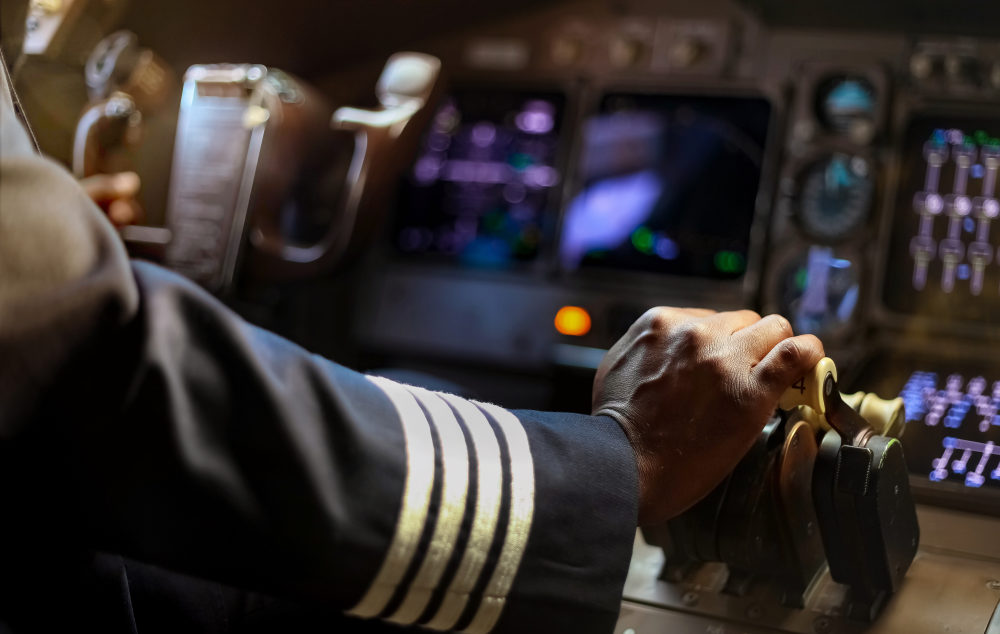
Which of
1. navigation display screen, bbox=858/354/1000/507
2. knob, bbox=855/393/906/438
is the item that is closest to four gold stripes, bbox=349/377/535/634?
knob, bbox=855/393/906/438

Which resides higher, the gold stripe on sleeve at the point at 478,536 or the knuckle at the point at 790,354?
the knuckle at the point at 790,354

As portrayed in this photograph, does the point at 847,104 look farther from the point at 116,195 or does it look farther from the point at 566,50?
the point at 116,195

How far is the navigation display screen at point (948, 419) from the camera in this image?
3.22 feet

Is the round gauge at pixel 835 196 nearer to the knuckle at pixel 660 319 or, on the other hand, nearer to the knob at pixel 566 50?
the knob at pixel 566 50

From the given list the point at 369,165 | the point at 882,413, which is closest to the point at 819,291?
the point at 369,165

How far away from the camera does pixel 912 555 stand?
0.84 metres

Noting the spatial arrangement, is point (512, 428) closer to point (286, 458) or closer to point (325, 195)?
point (286, 458)

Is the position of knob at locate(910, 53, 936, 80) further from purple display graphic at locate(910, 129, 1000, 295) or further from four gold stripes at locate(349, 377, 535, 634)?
four gold stripes at locate(349, 377, 535, 634)

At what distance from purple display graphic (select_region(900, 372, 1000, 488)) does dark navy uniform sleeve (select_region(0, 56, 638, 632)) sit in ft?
1.54

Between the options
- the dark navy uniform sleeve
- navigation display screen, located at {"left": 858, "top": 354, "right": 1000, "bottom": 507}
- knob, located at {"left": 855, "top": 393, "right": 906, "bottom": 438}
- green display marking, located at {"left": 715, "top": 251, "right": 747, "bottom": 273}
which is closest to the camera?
A: the dark navy uniform sleeve

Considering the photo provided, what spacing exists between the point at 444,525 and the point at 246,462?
119 millimetres

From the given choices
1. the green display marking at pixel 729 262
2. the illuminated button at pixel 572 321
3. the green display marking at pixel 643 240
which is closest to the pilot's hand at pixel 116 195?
the illuminated button at pixel 572 321

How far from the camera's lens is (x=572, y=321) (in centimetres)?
197

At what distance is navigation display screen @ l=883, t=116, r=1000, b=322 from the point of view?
66.1 inches
